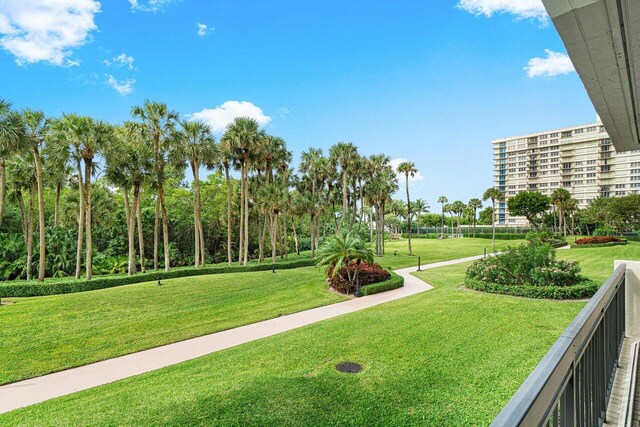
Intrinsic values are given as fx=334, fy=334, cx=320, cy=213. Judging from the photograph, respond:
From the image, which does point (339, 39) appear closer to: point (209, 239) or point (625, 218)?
point (209, 239)

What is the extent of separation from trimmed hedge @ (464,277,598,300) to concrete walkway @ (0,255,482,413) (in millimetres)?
5447

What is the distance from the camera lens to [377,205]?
38281 mm

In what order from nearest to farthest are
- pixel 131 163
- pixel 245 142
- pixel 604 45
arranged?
pixel 604 45 → pixel 131 163 → pixel 245 142

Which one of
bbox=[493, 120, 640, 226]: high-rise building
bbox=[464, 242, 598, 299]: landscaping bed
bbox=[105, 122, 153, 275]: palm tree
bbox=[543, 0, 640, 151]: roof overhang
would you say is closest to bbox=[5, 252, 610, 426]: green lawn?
bbox=[464, 242, 598, 299]: landscaping bed

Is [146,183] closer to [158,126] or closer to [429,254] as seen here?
[158,126]

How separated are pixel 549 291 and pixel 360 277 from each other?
27.8 feet

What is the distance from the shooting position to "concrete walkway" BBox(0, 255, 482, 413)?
770 cm

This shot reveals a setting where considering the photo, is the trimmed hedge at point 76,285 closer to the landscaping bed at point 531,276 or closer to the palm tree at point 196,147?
the palm tree at point 196,147

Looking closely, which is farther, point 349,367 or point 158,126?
point 158,126

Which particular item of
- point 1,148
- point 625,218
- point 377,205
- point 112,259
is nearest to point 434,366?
point 1,148

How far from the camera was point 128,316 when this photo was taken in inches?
513

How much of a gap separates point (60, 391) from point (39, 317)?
641 centimetres

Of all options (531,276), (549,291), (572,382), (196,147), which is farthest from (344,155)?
(572,382)

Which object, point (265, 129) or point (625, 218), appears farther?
point (625, 218)
